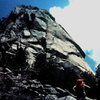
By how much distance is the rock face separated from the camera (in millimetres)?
32281

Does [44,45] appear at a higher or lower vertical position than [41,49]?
higher

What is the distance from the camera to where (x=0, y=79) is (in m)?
29.2

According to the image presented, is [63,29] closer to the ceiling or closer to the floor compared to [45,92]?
closer to the ceiling

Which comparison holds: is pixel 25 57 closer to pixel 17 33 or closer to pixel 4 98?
pixel 17 33

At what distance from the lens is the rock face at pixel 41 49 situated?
3228 centimetres

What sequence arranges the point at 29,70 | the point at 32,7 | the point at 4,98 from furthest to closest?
the point at 32,7 → the point at 29,70 → the point at 4,98

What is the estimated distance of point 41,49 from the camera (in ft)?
151

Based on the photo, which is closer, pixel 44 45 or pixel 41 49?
pixel 41 49

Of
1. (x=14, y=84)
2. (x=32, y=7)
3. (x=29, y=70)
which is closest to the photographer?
(x=14, y=84)

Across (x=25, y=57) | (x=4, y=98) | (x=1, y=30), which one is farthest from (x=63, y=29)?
(x=4, y=98)

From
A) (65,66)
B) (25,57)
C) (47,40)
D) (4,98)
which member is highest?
(47,40)

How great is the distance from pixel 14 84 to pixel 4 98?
5.55 m

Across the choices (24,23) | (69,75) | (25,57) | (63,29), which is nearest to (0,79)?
(69,75)

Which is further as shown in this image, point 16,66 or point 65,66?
point 16,66
